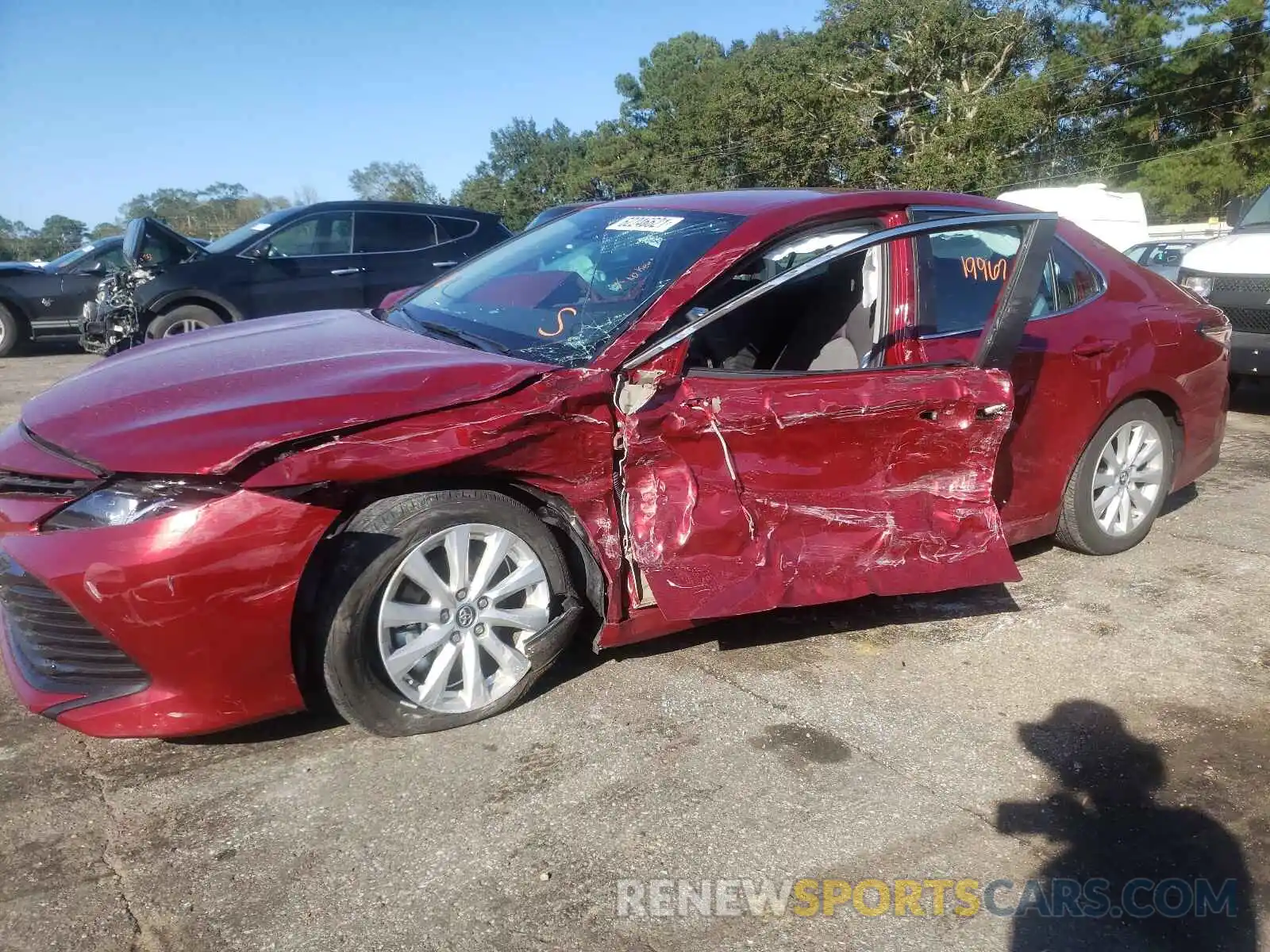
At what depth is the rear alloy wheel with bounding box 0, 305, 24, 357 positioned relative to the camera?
12070 mm

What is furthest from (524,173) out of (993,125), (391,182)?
(993,125)

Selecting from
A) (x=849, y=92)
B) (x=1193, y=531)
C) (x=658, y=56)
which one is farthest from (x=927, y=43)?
(x=1193, y=531)

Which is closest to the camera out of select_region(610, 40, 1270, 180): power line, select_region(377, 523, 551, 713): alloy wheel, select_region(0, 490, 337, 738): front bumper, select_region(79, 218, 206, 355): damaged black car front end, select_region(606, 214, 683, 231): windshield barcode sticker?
select_region(0, 490, 337, 738): front bumper

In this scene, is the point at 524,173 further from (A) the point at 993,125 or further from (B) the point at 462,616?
(B) the point at 462,616

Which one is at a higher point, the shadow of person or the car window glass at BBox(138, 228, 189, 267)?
the car window glass at BBox(138, 228, 189, 267)

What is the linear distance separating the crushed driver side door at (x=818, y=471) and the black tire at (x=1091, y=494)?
103cm

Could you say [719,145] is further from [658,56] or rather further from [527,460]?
[527,460]

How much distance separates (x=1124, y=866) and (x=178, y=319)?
9.47m

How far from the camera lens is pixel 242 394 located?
275 centimetres

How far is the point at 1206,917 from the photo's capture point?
229cm

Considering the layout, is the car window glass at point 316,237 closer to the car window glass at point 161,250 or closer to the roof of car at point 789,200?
the car window glass at point 161,250

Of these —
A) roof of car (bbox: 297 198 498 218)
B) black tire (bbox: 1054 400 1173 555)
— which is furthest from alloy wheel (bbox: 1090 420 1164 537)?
roof of car (bbox: 297 198 498 218)

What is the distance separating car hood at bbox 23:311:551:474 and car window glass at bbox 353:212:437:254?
7250 mm

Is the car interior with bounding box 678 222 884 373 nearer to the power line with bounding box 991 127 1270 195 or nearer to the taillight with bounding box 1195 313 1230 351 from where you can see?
the taillight with bounding box 1195 313 1230 351
